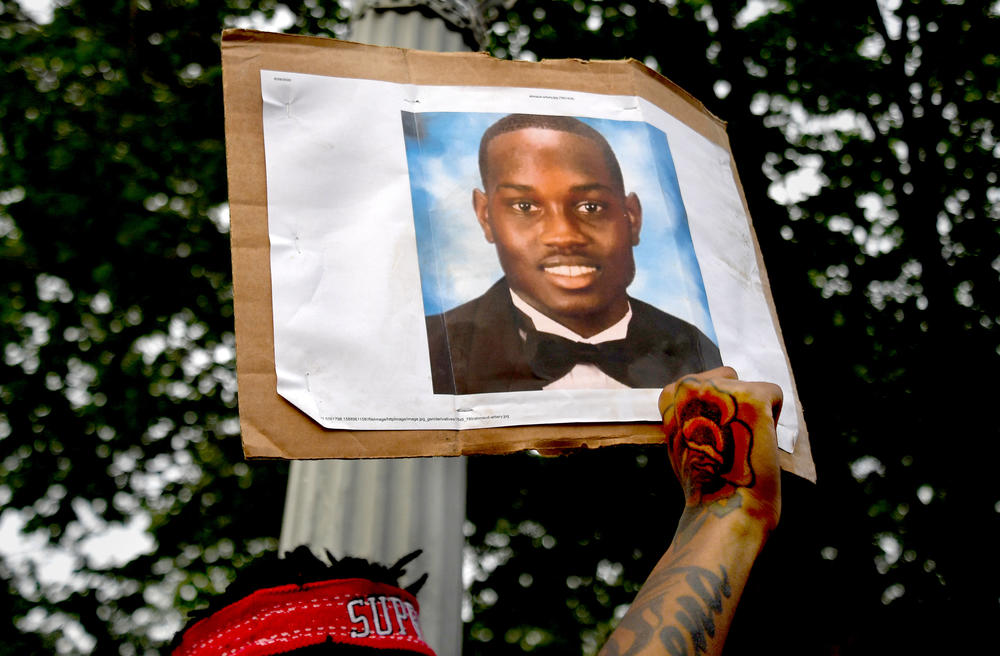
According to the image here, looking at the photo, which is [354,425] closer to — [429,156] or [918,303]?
[429,156]

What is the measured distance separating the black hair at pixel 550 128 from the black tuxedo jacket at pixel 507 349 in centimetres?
27

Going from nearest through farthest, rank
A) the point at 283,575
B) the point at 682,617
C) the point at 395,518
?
the point at 682,617, the point at 283,575, the point at 395,518

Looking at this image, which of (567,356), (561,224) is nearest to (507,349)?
(567,356)

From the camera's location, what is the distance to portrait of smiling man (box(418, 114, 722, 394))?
156 centimetres

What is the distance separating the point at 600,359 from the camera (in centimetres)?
162

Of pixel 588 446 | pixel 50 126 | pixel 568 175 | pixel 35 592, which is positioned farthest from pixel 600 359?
pixel 35 592

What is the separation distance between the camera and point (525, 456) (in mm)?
6375

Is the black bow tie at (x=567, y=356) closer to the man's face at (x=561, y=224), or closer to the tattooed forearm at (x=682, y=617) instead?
the man's face at (x=561, y=224)

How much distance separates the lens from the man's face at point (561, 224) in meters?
1.68

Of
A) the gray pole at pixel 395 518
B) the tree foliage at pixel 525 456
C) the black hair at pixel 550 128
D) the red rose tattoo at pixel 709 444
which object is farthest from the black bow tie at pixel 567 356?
the tree foliage at pixel 525 456

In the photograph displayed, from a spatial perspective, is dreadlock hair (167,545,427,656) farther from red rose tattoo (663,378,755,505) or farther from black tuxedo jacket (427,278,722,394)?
red rose tattoo (663,378,755,505)

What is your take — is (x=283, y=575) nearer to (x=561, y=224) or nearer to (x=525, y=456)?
(x=561, y=224)

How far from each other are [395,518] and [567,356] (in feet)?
2.32

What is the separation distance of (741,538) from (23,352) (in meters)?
5.33
